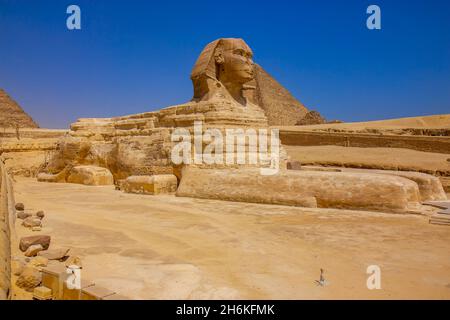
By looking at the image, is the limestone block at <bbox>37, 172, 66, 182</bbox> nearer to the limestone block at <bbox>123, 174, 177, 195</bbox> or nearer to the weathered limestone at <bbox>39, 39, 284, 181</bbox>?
the weathered limestone at <bbox>39, 39, 284, 181</bbox>

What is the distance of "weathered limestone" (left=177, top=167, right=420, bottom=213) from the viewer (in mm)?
6742

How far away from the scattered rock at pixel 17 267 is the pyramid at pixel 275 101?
74.5ft

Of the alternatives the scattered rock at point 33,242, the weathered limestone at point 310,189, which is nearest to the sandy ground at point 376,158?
the weathered limestone at point 310,189

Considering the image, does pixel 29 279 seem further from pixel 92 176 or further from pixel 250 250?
pixel 92 176

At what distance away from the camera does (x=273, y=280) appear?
361 cm

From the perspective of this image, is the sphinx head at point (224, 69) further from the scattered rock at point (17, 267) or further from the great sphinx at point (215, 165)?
the scattered rock at point (17, 267)

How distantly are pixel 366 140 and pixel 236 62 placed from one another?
1382cm

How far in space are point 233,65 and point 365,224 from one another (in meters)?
6.41

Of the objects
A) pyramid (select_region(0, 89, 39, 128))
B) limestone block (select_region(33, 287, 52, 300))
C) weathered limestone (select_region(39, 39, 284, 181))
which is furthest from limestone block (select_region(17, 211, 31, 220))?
pyramid (select_region(0, 89, 39, 128))

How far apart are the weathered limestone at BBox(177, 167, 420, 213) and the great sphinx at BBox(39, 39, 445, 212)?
17mm

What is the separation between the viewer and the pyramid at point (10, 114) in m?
32.2

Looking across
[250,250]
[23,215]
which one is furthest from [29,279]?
[23,215]

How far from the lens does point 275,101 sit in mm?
27250
